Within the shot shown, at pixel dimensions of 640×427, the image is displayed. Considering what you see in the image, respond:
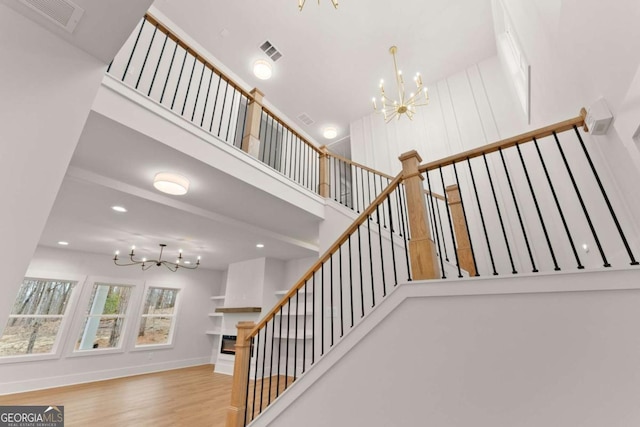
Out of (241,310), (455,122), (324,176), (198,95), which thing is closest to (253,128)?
(198,95)

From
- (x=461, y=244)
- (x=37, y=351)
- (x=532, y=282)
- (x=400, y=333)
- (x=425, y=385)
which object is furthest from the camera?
(x=37, y=351)

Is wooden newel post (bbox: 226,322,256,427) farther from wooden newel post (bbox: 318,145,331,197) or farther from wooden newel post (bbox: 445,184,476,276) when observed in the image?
wooden newel post (bbox: 445,184,476,276)

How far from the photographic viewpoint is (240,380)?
2629 millimetres

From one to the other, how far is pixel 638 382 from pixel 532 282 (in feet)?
1.77

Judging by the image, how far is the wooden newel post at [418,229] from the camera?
1898mm

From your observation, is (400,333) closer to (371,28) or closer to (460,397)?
(460,397)

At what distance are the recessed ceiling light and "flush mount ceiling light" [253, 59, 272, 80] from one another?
5.88 feet

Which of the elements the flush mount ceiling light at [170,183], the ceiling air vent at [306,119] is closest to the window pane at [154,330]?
the flush mount ceiling light at [170,183]

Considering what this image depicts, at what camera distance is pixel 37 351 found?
5.04m

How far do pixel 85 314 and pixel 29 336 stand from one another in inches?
32.3

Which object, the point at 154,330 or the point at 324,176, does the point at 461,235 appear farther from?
the point at 154,330

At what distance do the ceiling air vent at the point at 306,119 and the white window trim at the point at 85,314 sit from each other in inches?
217

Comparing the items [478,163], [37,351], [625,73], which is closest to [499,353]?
[625,73]

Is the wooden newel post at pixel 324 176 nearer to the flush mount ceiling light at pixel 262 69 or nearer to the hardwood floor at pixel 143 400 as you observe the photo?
the flush mount ceiling light at pixel 262 69
